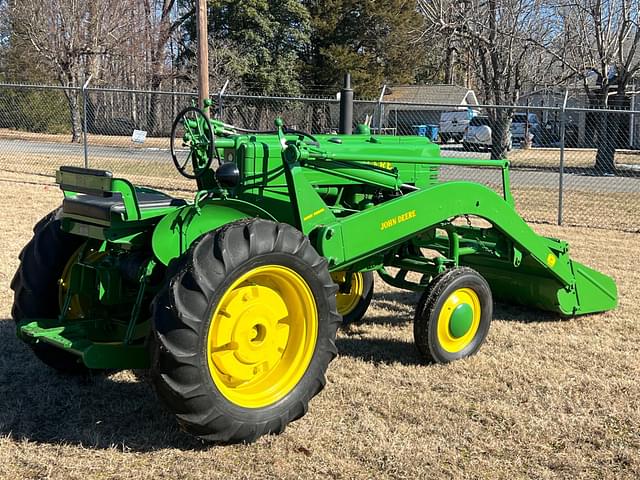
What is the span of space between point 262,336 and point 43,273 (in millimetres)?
1393

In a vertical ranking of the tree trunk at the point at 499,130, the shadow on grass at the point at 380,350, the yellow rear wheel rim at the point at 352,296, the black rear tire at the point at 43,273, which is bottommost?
the shadow on grass at the point at 380,350

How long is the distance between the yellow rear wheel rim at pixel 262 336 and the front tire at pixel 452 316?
1143 millimetres

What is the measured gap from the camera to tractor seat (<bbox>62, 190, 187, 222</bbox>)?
11.7ft

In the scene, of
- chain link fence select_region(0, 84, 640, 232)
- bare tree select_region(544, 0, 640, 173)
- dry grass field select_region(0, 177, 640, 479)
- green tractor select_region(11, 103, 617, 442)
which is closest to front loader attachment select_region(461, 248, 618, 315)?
dry grass field select_region(0, 177, 640, 479)

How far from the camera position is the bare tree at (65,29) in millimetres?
27297

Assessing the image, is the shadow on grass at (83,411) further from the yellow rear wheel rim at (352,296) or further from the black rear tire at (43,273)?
the yellow rear wheel rim at (352,296)

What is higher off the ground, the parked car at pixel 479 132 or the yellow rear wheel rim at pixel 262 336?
the parked car at pixel 479 132

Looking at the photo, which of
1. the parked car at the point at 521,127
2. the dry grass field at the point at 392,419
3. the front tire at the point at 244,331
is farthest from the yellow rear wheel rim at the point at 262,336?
the parked car at the point at 521,127

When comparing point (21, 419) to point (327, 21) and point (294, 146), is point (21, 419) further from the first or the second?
point (327, 21)

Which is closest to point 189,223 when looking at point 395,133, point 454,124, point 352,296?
point 352,296

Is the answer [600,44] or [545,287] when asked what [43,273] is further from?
[600,44]

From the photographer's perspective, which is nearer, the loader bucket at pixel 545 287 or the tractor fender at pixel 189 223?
the tractor fender at pixel 189 223

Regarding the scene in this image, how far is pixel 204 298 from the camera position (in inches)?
123

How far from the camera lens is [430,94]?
3938 centimetres
